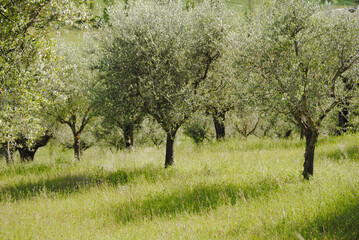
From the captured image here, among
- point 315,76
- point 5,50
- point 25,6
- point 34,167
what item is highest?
point 25,6

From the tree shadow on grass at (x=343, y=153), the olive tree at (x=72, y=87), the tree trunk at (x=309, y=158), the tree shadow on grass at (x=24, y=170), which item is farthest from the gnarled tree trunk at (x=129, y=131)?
the tree trunk at (x=309, y=158)

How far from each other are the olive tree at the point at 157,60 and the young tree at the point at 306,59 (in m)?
3.56

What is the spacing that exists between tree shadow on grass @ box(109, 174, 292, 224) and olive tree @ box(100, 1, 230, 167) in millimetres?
3696

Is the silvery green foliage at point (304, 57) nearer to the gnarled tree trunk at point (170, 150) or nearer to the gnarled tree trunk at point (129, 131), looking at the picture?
the gnarled tree trunk at point (170, 150)

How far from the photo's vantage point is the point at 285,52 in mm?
8789

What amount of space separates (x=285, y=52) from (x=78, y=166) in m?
12.9

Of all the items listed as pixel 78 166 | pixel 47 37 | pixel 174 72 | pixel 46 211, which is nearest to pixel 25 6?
pixel 47 37

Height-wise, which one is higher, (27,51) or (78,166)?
(27,51)

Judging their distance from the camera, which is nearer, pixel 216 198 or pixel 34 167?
pixel 216 198

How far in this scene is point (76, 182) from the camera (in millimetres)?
11711

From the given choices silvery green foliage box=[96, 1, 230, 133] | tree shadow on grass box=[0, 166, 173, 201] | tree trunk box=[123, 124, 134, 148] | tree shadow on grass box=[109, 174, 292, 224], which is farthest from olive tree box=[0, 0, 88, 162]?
tree trunk box=[123, 124, 134, 148]

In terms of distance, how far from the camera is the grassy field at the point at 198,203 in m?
5.83

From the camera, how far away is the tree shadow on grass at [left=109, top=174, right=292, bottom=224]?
25.4 ft

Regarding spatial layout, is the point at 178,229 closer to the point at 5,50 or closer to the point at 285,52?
the point at 285,52
